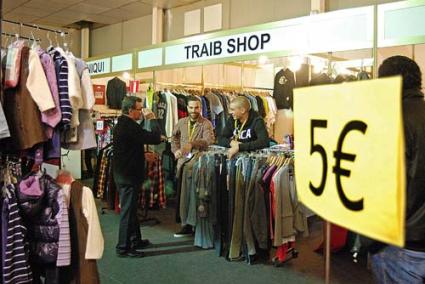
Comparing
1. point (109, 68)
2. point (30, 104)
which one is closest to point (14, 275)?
point (30, 104)

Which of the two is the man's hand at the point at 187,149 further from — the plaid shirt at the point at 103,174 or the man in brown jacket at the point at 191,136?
the plaid shirt at the point at 103,174

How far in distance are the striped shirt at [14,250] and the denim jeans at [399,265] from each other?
1.60m

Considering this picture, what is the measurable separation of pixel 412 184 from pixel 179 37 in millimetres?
6990

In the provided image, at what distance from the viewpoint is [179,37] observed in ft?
26.3

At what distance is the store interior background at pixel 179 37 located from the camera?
3809 millimetres

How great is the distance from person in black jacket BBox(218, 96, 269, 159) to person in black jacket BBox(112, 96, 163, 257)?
813 mm

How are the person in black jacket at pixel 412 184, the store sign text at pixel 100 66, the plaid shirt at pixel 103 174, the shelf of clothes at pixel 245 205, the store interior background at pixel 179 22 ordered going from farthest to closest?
1. the store sign text at pixel 100 66
2. the store interior background at pixel 179 22
3. the plaid shirt at pixel 103 174
4. the shelf of clothes at pixel 245 205
5. the person in black jacket at pixel 412 184

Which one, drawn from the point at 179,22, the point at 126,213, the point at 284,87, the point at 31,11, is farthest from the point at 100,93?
the point at 126,213

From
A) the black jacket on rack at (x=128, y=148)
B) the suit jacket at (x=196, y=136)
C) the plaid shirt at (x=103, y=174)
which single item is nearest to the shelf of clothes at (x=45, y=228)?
the black jacket on rack at (x=128, y=148)

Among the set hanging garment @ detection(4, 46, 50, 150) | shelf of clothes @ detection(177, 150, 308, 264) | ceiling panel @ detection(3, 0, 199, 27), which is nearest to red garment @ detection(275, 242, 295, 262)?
shelf of clothes @ detection(177, 150, 308, 264)

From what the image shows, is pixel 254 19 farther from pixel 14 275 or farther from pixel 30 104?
pixel 14 275

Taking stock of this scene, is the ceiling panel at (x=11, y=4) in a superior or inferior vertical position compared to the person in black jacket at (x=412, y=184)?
superior

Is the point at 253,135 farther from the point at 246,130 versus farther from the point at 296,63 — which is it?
the point at 296,63

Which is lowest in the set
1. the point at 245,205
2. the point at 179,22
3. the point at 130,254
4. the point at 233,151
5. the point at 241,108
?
the point at 130,254
